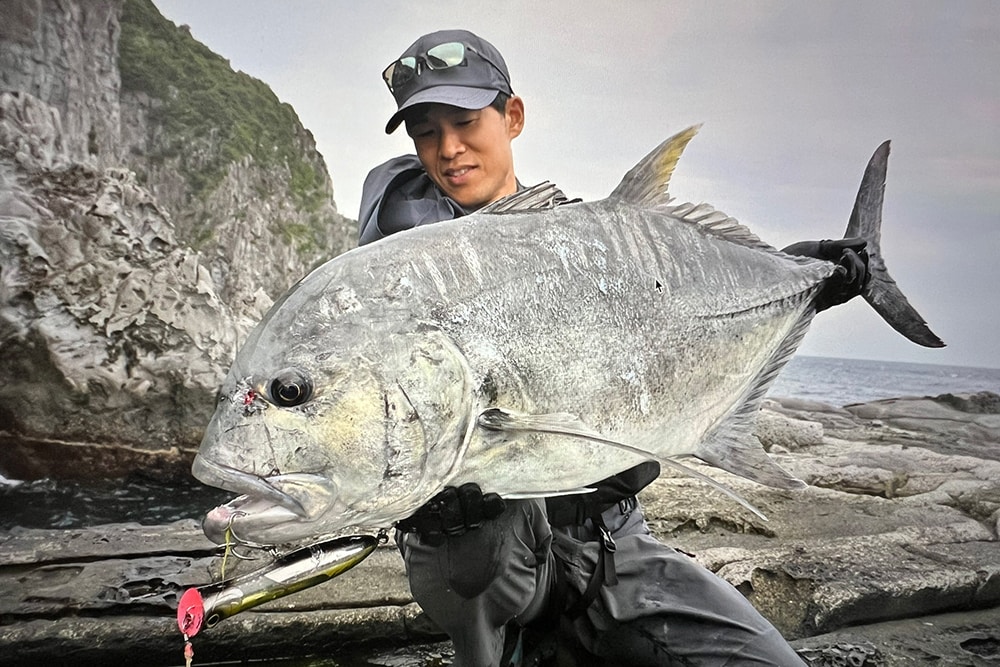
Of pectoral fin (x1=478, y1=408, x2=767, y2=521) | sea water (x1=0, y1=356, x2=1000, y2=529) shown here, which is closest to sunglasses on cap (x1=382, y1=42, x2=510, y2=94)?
pectoral fin (x1=478, y1=408, x2=767, y2=521)

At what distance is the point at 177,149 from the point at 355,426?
2642 cm

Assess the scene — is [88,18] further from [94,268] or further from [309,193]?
[94,268]

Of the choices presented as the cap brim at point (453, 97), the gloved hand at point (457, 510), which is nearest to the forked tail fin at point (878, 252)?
the cap brim at point (453, 97)

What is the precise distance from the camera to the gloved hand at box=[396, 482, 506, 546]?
1.81 metres

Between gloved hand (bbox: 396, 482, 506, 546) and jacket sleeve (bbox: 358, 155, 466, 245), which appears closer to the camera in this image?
gloved hand (bbox: 396, 482, 506, 546)

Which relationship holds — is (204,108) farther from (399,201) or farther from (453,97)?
(453,97)

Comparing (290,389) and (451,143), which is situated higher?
(451,143)

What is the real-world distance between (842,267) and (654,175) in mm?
967

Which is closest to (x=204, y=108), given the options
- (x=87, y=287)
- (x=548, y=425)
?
(x=87, y=287)

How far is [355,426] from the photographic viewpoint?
142 cm

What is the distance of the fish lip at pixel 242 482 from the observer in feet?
4.44

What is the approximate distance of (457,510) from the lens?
1.87 m

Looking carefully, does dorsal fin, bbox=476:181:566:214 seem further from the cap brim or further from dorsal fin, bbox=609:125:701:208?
the cap brim

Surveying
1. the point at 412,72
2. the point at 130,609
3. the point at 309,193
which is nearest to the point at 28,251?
the point at 130,609
